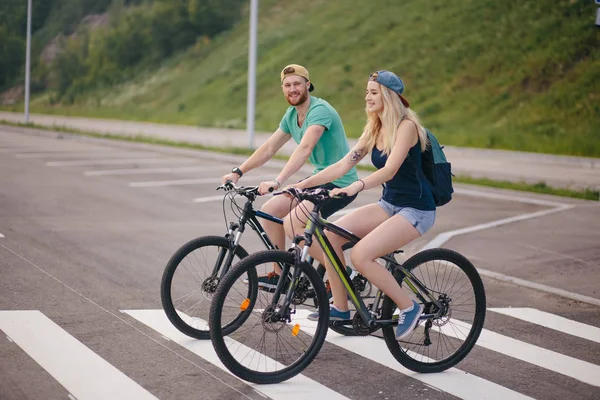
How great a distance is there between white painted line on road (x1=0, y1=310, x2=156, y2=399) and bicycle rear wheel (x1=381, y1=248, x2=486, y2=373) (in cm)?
171

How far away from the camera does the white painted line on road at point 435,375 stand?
5656mm

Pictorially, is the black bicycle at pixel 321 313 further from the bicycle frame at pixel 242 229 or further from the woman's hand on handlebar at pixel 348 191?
the bicycle frame at pixel 242 229

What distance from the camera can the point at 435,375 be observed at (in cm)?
608

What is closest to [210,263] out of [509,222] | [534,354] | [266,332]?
[266,332]

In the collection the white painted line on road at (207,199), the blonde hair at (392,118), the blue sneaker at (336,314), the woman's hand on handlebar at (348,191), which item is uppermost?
the blonde hair at (392,118)

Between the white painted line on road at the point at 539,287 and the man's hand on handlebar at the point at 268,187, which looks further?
the white painted line on road at the point at 539,287

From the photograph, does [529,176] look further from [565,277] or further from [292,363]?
[292,363]

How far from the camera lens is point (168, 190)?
1582cm

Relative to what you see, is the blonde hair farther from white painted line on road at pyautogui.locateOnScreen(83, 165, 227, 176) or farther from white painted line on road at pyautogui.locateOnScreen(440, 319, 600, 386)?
white painted line on road at pyautogui.locateOnScreen(83, 165, 227, 176)

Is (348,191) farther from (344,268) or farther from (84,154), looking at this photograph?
(84,154)

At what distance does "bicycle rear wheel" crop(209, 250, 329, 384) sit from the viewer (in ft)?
18.2

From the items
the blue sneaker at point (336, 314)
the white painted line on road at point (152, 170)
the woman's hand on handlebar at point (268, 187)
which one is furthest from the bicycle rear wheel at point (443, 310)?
the white painted line on road at point (152, 170)

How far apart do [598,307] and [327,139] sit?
10.3 feet

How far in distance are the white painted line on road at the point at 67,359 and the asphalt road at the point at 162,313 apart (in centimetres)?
1
